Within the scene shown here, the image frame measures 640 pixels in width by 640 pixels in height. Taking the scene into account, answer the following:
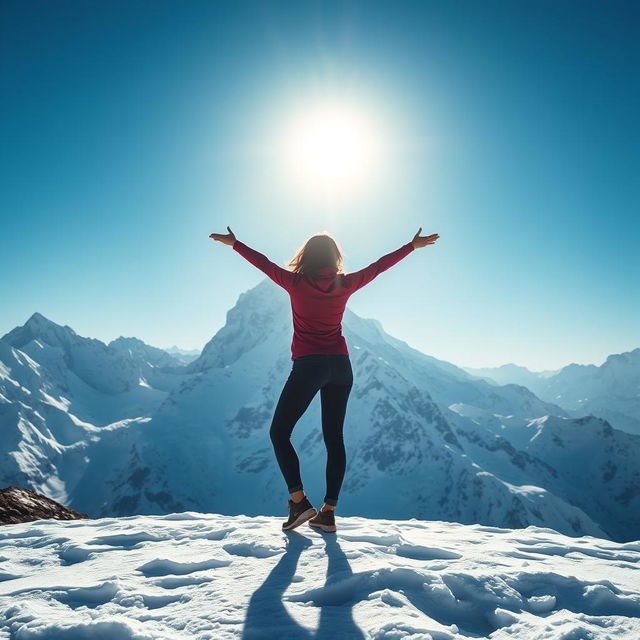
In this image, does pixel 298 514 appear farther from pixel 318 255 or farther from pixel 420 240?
pixel 420 240

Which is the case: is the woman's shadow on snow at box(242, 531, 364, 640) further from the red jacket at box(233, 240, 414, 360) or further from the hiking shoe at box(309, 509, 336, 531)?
the red jacket at box(233, 240, 414, 360)

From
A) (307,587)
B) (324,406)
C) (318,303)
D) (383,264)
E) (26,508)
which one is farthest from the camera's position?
(26,508)

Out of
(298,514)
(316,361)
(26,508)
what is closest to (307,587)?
(298,514)

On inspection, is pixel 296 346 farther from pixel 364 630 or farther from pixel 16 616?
pixel 16 616

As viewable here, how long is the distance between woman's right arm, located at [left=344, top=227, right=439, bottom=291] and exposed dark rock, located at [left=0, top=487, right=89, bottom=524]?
20.9ft

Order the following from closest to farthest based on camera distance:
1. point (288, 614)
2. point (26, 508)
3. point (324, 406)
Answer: point (288, 614) → point (324, 406) → point (26, 508)

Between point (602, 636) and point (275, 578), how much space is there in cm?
243

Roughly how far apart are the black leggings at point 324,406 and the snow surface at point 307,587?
0.77m

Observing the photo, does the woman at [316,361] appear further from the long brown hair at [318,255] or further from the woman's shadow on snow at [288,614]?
the woman's shadow on snow at [288,614]

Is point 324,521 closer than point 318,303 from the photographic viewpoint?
No

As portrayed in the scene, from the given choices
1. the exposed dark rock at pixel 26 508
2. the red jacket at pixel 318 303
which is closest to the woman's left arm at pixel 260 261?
the red jacket at pixel 318 303

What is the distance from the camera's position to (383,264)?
5820 millimetres

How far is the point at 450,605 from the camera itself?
10.7 ft

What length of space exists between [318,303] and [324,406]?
4.25 feet
